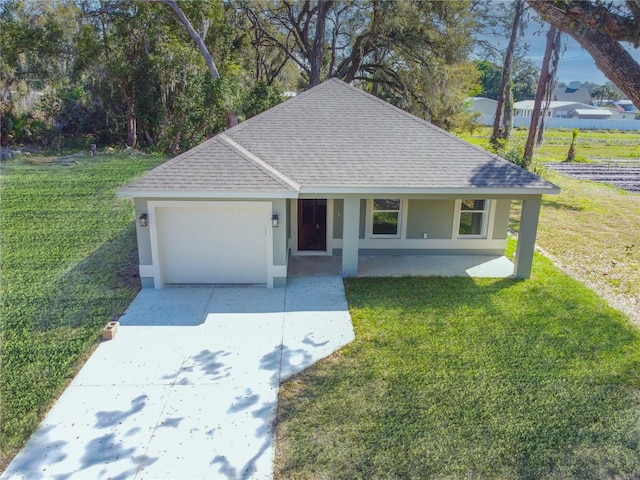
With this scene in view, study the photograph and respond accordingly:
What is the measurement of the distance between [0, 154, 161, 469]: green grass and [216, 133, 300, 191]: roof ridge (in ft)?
12.1

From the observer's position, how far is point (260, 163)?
395 inches

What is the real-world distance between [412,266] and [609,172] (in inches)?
899

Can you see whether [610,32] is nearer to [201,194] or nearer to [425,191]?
[425,191]

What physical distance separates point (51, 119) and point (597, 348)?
26.7 metres

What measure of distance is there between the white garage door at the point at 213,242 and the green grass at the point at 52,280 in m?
1.09

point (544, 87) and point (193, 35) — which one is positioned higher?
point (193, 35)

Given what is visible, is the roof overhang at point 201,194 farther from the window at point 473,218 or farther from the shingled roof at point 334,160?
the window at point 473,218

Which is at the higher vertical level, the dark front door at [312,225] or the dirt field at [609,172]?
the dark front door at [312,225]

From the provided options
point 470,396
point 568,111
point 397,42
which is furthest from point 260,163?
point 568,111

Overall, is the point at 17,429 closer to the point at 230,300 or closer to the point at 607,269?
the point at 230,300

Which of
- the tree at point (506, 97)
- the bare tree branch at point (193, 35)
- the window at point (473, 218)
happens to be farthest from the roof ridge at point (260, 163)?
the tree at point (506, 97)

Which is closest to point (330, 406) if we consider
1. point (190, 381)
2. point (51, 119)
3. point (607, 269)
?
point (190, 381)

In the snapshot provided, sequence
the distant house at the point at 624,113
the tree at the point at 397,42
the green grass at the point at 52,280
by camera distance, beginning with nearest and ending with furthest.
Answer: the green grass at the point at 52,280
the tree at the point at 397,42
the distant house at the point at 624,113

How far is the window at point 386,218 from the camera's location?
12047mm
